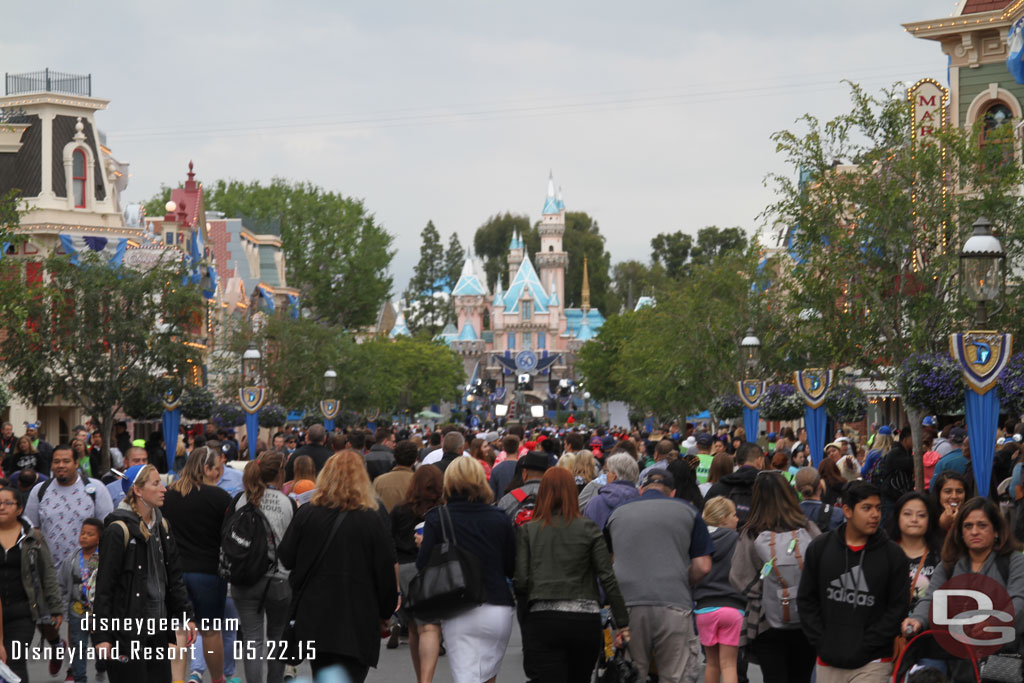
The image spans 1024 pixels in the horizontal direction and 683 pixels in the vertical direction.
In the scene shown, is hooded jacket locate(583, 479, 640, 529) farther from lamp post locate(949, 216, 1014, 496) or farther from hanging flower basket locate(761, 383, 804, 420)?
hanging flower basket locate(761, 383, 804, 420)

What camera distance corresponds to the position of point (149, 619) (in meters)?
9.07

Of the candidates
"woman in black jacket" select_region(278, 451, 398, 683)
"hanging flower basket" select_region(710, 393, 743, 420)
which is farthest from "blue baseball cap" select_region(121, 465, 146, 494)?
"hanging flower basket" select_region(710, 393, 743, 420)

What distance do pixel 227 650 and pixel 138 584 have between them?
225 cm

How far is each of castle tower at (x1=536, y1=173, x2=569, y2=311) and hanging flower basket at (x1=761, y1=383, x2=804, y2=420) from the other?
443 ft

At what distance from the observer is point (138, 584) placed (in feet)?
29.6

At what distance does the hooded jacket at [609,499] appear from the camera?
11.1m

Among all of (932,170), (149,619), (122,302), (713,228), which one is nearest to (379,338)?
(713,228)

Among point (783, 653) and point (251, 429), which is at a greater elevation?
point (251, 429)

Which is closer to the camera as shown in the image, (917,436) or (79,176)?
(917,436)

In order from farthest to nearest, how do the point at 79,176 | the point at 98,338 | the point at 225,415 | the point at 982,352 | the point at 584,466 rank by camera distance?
the point at 79,176 < the point at 225,415 < the point at 98,338 < the point at 982,352 < the point at 584,466

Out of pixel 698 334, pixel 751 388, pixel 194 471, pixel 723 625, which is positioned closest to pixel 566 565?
pixel 723 625

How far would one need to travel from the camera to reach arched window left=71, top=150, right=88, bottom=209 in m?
43.3

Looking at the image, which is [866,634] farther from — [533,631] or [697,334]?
[697,334]

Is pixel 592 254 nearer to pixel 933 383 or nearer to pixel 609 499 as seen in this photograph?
pixel 933 383
